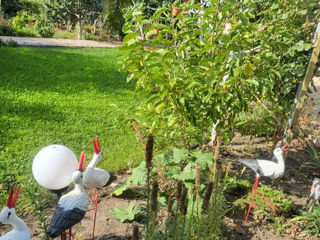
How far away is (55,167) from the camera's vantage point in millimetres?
1707

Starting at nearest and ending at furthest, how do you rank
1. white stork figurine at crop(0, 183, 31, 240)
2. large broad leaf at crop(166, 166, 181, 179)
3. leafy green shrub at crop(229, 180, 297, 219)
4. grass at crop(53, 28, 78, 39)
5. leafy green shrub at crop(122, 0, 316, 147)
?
white stork figurine at crop(0, 183, 31, 240)
leafy green shrub at crop(122, 0, 316, 147)
large broad leaf at crop(166, 166, 181, 179)
leafy green shrub at crop(229, 180, 297, 219)
grass at crop(53, 28, 78, 39)

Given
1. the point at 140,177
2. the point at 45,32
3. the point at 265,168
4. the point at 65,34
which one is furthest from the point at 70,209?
the point at 65,34

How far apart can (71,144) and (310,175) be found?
306 centimetres

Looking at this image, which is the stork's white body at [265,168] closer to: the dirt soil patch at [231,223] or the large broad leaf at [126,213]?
the dirt soil patch at [231,223]

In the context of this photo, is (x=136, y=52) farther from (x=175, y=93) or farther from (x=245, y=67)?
(x=245, y=67)

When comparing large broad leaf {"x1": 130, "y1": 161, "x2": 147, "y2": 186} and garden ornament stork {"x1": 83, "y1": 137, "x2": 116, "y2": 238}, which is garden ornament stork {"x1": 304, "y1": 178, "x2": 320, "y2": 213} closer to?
large broad leaf {"x1": 130, "y1": 161, "x2": 147, "y2": 186}

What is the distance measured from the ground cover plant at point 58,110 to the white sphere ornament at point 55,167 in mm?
326

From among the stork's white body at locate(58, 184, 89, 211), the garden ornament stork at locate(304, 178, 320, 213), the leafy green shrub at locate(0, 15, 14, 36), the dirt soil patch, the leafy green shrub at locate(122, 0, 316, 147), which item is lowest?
the dirt soil patch

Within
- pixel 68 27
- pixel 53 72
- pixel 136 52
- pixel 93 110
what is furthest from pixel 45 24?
pixel 136 52

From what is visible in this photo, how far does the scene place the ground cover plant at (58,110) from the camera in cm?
357

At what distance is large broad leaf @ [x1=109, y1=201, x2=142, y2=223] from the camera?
2.39 m

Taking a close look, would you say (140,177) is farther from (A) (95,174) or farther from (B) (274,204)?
(B) (274,204)

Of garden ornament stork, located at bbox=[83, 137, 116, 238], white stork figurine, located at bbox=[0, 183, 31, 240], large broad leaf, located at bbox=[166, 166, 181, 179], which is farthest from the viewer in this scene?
large broad leaf, located at bbox=[166, 166, 181, 179]

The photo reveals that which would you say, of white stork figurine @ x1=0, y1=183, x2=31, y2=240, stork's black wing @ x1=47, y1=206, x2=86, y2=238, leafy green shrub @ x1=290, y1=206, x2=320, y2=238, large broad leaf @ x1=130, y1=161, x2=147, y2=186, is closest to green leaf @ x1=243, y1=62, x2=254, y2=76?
large broad leaf @ x1=130, y1=161, x2=147, y2=186
